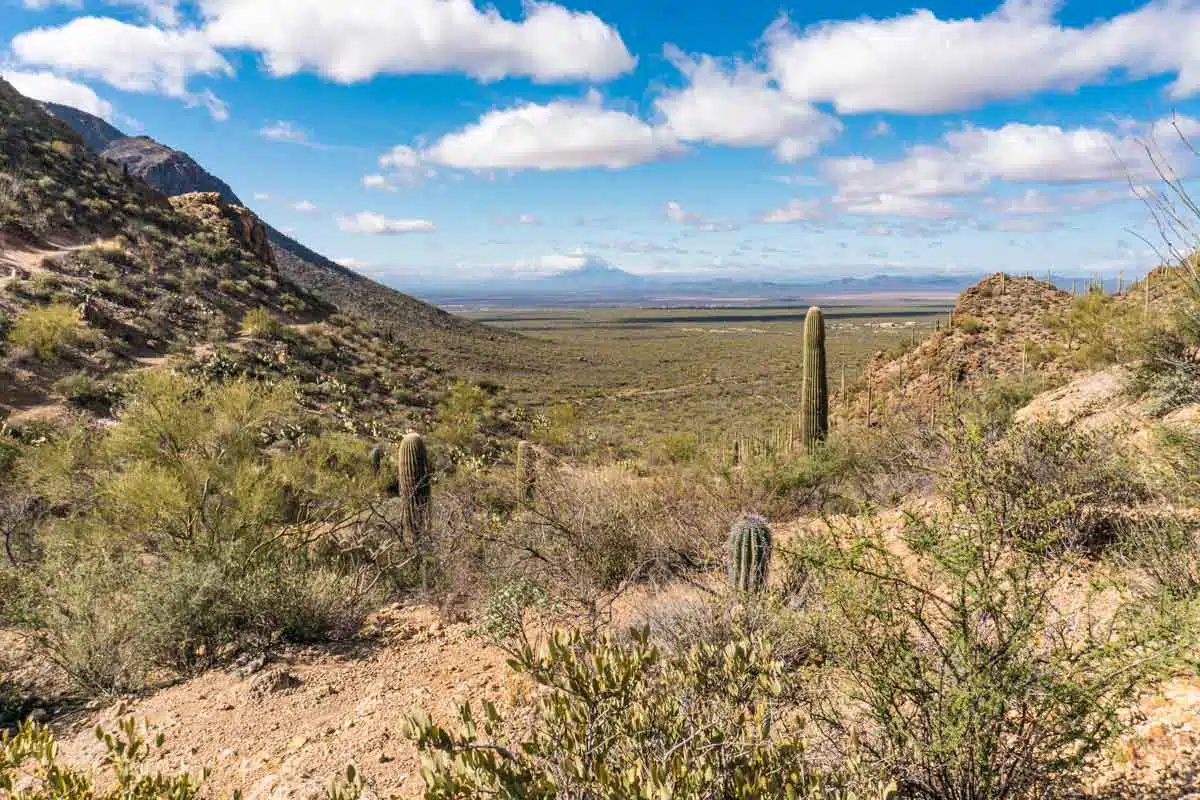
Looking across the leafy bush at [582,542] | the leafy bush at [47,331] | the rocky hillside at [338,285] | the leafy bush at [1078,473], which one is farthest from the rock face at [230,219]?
the leafy bush at [1078,473]

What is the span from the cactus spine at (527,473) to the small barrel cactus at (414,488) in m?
1.61

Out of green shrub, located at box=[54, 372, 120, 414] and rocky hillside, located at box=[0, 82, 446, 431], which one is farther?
rocky hillside, located at box=[0, 82, 446, 431]

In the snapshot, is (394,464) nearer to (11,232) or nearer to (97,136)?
(11,232)

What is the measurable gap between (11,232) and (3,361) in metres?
8.64

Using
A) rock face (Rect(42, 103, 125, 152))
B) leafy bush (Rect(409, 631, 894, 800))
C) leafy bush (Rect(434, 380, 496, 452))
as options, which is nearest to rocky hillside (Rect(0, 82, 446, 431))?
leafy bush (Rect(434, 380, 496, 452))

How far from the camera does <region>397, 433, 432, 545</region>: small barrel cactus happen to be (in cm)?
955

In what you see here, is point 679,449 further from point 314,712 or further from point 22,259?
point 22,259

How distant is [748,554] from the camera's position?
20.5 feet

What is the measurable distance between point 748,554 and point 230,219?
1273 inches

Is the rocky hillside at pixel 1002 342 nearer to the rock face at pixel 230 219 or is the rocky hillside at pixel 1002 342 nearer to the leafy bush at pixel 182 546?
the leafy bush at pixel 182 546

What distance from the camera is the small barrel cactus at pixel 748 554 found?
6.11 m

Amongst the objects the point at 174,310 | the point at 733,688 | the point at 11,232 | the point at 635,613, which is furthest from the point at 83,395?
the point at 733,688

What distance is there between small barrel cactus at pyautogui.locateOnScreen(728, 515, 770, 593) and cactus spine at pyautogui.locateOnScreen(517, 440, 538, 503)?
435cm

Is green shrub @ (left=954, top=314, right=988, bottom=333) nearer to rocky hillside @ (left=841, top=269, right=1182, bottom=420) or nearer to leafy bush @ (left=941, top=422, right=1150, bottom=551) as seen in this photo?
rocky hillside @ (left=841, top=269, right=1182, bottom=420)
